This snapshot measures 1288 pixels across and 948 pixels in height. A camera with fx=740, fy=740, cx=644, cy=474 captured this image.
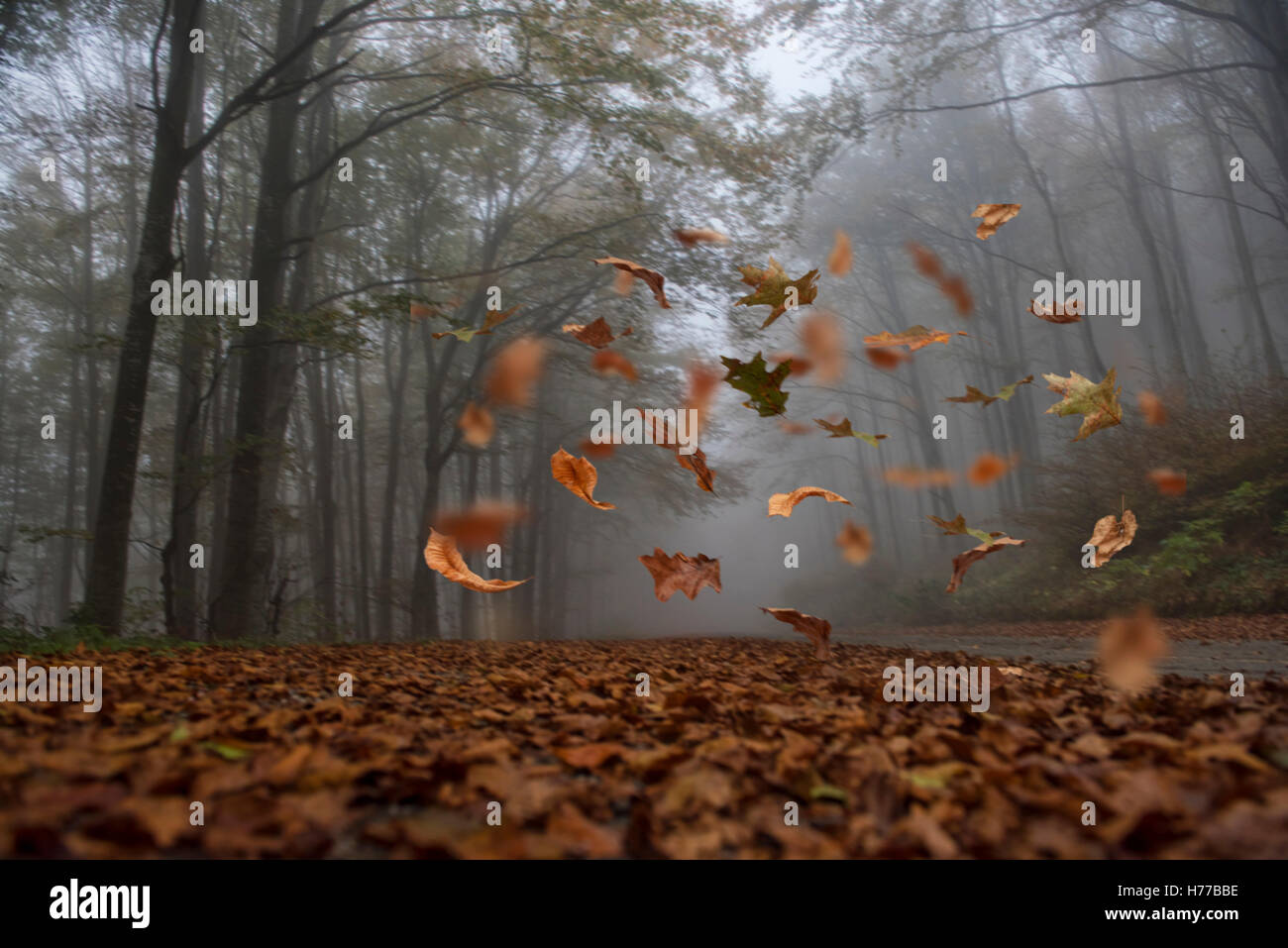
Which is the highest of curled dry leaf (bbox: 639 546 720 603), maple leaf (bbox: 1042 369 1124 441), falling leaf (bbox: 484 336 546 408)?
falling leaf (bbox: 484 336 546 408)

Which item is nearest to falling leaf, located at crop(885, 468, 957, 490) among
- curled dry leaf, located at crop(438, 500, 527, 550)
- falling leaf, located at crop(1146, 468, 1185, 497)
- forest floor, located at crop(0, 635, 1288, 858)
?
falling leaf, located at crop(1146, 468, 1185, 497)

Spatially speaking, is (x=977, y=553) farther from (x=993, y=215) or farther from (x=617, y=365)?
(x=617, y=365)

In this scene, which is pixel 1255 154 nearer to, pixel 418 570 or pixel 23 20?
pixel 418 570

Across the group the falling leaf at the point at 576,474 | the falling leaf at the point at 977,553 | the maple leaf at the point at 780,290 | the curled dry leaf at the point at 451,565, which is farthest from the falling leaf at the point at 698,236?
the falling leaf at the point at 977,553

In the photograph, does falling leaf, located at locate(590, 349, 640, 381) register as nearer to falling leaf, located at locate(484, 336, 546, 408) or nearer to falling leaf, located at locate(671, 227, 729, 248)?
falling leaf, located at locate(484, 336, 546, 408)

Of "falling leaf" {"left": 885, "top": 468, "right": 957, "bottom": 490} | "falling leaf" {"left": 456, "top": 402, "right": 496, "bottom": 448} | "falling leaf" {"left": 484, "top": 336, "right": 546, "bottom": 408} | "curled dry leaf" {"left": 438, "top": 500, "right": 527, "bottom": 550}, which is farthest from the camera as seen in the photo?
"falling leaf" {"left": 484, "top": 336, "right": 546, "bottom": 408}

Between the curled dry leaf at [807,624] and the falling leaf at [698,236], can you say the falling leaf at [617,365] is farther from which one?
the curled dry leaf at [807,624]

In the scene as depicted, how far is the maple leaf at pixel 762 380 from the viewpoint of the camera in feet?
10.5

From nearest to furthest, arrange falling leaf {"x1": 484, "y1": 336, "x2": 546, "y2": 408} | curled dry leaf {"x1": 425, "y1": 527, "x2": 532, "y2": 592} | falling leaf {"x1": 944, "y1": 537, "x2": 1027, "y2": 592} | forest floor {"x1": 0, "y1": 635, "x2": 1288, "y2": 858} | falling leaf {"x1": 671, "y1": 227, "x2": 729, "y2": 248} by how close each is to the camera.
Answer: forest floor {"x1": 0, "y1": 635, "x2": 1288, "y2": 858} < falling leaf {"x1": 944, "y1": 537, "x2": 1027, "y2": 592} < curled dry leaf {"x1": 425, "y1": 527, "x2": 532, "y2": 592} < falling leaf {"x1": 671, "y1": 227, "x2": 729, "y2": 248} < falling leaf {"x1": 484, "y1": 336, "x2": 546, "y2": 408}

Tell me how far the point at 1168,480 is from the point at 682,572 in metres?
9.55

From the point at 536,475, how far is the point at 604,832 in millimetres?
17165

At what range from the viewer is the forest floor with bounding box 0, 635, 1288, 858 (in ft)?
3.94

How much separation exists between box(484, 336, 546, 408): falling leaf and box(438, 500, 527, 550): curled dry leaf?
218 centimetres
